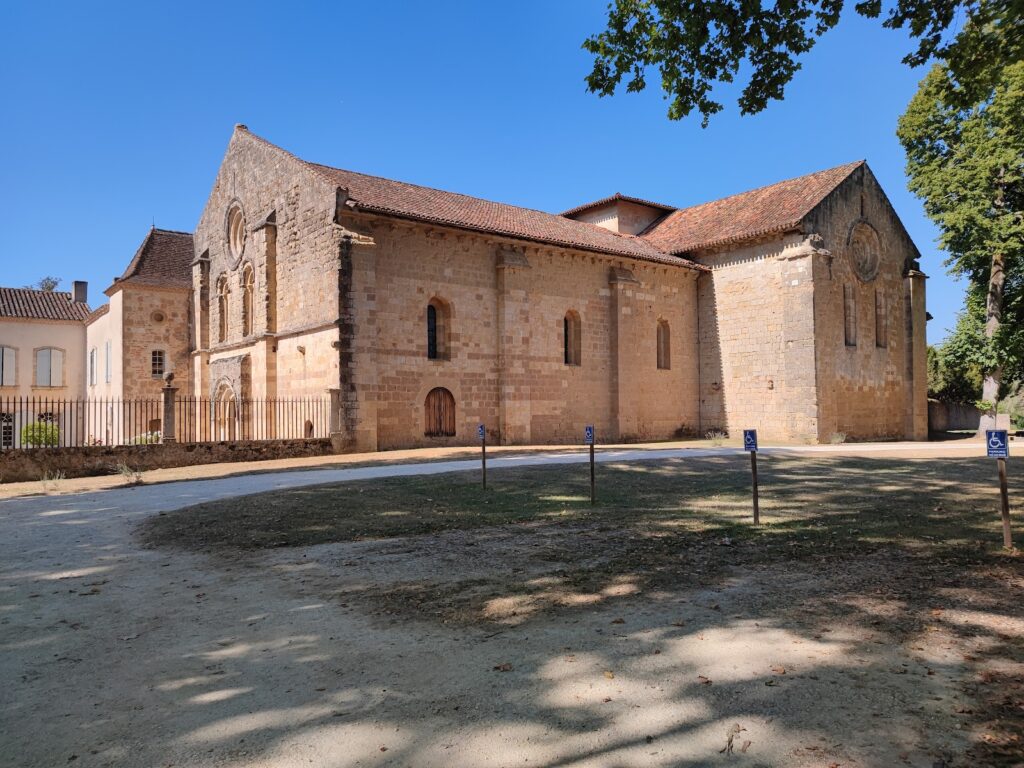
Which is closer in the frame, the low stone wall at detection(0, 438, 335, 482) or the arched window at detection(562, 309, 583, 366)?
the low stone wall at detection(0, 438, 335, 482)

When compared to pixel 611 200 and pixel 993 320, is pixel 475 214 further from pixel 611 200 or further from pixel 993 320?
pixel 993 320

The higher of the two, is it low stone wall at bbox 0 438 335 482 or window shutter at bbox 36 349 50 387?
window shutter at bbox 36 349 50 387

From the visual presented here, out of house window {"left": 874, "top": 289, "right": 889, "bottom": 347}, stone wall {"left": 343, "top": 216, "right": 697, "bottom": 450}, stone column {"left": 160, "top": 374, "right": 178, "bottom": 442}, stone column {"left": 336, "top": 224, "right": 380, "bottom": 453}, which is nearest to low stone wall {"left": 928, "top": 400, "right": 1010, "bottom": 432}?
house window {"left": 874, "top": 289, "right": 889, "bottom": 347}

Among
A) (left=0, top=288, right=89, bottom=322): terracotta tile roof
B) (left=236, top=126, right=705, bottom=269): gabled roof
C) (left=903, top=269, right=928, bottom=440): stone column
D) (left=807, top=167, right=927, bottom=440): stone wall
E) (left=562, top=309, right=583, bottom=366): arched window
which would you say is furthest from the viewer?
(left=0, top=288, right=89, bottom=322): terracotta tile roof

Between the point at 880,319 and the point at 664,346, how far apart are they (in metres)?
8.60

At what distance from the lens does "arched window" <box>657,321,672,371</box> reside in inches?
1062

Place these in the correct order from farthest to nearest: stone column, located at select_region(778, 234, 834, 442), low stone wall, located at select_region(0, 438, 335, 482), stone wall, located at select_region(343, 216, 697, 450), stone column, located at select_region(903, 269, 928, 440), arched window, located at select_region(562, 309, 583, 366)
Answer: stone column, located at select_region(903, 269, 928, 440)
arched window, located at select_region(562, 309, 583, 366)
stone column, located at select_region(778, 234, 834, 442)
stone wall, located at select_region(343, 216, 697, 450)
low stone wall, located at select_region(0, 438, 335, 482)

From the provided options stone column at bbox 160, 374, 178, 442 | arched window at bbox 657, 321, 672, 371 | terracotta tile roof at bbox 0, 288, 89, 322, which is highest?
terracotta tile roof at bbox 0, 288, 89, 322

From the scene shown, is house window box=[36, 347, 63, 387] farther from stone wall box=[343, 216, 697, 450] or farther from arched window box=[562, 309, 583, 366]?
arched window box=[562, 309, 583, 366]

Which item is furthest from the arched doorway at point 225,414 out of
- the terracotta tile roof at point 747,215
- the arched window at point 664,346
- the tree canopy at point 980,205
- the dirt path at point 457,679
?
the tree canopy at point 980,205

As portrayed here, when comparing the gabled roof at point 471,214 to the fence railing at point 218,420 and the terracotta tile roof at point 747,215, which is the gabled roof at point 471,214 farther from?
the fence railing at point 218,420

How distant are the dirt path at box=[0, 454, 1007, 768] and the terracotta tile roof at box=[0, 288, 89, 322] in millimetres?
38877

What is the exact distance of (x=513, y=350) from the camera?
2288cm

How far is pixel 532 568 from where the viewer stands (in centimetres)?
589
